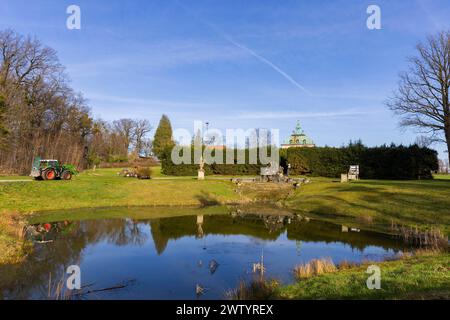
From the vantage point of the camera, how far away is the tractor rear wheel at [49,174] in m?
25.3

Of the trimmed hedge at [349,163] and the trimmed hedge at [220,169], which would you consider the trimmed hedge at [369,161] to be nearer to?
the trimmed hedge at [349,163]

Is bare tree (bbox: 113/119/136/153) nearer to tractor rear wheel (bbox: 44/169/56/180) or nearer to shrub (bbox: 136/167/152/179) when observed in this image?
shrub (bbox: 136/167/152/179)

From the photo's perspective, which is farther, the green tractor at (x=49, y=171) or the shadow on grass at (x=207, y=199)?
the shadow on grass at (x=207, y=199)

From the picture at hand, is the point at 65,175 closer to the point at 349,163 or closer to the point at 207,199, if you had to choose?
the point at 207,199

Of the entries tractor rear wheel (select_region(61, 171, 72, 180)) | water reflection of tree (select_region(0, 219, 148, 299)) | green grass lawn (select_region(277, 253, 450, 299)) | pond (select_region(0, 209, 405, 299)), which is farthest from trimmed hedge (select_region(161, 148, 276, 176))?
green grass lawn (select_region(277, 253, 450, 299))

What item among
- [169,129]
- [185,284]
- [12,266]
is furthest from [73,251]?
[169,129]

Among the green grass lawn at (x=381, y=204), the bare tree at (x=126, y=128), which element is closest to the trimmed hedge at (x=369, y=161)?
the green grass lawn at (x=381, y=204)

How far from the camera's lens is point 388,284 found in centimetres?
747

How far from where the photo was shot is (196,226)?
17812mm

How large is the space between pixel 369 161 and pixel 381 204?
656 inches

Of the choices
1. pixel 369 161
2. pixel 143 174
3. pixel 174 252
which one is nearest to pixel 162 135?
pixel 143 174

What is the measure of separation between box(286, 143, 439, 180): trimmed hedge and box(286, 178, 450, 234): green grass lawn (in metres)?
10.4

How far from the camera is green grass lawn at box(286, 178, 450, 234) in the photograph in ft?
58.0
